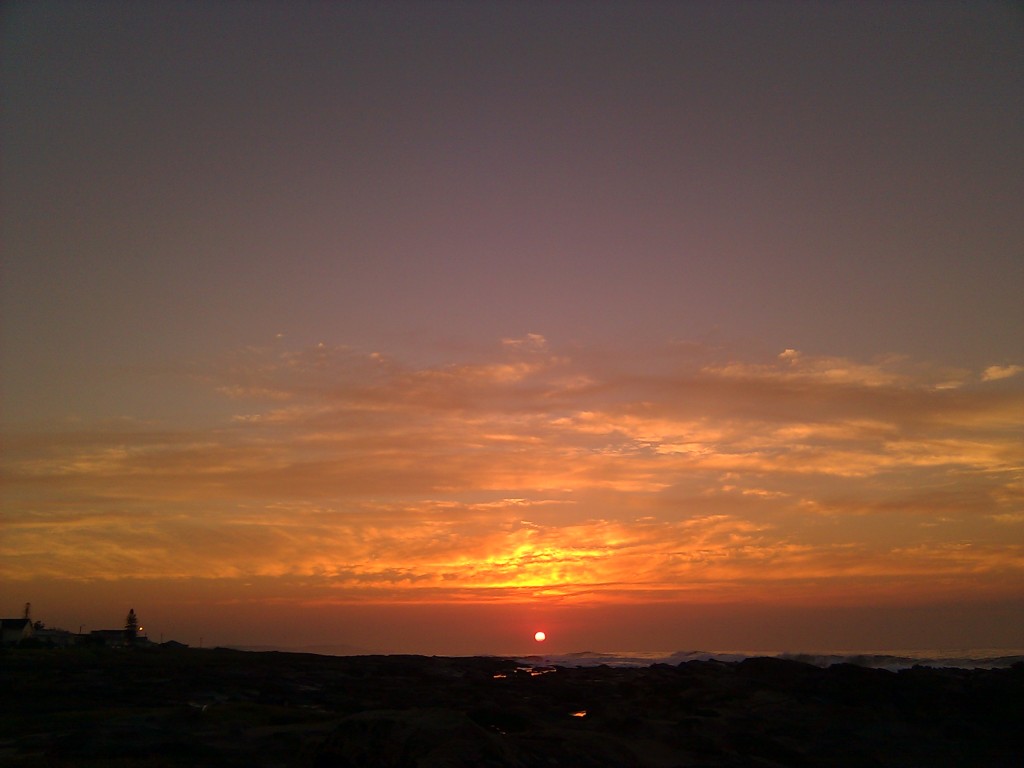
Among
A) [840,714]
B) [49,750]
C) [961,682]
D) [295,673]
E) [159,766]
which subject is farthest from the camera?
[295,673]

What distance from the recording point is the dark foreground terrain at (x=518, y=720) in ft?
64.2

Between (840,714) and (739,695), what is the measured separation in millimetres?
6003

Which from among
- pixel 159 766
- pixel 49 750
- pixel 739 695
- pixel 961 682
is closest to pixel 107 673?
pixel 49 750

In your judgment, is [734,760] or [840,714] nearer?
[734,760]

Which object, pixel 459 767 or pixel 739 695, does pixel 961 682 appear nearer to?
pixel 739 695

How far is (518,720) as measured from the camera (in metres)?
32.3

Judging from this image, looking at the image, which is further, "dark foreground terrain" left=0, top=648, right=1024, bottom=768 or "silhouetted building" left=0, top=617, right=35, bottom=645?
"silhouetted building" left=0, top=617, right=35, bottom=645

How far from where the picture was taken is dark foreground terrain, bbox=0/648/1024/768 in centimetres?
1956

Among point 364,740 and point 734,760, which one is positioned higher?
point 364,740

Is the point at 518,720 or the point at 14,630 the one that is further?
the point at 14,630

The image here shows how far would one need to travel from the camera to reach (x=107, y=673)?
5216 centimetres

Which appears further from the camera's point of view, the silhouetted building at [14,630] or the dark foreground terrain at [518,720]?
the silhouetted building at [14,630]

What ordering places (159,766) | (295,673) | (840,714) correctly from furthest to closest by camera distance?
(295,673)
(840,714)
(159,766)

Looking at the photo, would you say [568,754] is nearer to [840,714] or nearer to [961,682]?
[840,714]
